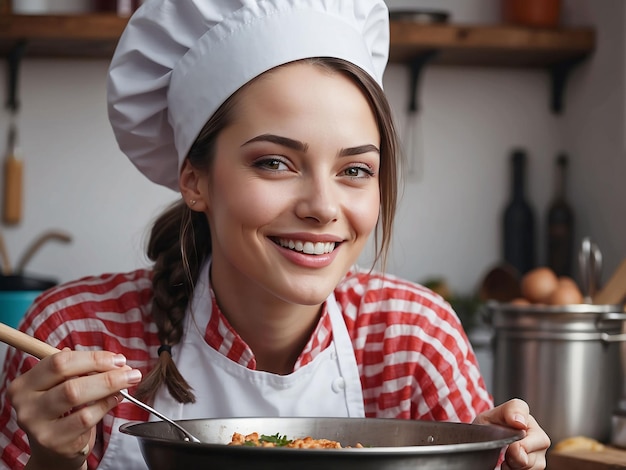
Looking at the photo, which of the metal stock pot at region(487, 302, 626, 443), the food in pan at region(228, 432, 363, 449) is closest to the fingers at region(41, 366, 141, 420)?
the food in pan at region(228, 432, 363, 449)

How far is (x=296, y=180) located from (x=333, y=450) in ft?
1.50

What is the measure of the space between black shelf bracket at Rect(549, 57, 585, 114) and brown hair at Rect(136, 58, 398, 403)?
1.67 m

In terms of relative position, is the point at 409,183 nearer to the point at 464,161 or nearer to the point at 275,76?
the point at 464,161

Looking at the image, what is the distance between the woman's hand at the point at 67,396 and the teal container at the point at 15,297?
125 cm

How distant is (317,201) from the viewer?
112 centimetres

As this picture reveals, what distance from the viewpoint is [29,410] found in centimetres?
95

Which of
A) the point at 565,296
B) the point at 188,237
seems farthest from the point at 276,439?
the point at 565,296

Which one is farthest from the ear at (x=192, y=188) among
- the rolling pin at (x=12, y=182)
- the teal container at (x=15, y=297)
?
the rolling pin at (x=12, y=182)

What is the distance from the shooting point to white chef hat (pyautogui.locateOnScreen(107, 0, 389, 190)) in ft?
3.86

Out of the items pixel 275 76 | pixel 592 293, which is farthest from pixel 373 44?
pixel 592 293

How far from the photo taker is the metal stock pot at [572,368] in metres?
1.80

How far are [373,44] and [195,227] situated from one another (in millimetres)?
371

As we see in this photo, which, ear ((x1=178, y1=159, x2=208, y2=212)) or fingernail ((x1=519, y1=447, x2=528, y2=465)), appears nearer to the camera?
fingernail ((x1=519, y1=447, x2=528, y2=465))

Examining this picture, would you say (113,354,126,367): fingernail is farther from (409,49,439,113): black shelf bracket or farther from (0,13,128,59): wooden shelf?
(409,49,439,113): black shelf bracket
